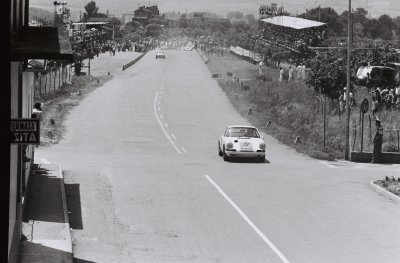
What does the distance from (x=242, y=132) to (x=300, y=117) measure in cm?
1366

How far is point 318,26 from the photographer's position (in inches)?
3612

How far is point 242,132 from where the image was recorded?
31.3m

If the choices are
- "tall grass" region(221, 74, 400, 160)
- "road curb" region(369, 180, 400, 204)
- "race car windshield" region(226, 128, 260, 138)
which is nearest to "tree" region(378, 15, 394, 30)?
"tall grass" region(221, 74, 400, 160)

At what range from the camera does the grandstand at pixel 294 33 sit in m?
82.8

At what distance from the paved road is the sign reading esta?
3.63m

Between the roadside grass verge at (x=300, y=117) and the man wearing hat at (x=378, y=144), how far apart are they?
1.82 meters

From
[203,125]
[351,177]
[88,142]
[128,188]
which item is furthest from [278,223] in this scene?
[203,125]

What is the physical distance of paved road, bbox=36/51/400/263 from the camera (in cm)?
1559

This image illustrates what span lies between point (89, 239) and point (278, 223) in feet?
14.9

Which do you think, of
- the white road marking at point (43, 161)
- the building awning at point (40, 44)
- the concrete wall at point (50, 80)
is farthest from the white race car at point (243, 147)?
the concrete wall at point (50, 80)

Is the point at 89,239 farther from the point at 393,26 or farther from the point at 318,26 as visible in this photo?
the point at 393,26

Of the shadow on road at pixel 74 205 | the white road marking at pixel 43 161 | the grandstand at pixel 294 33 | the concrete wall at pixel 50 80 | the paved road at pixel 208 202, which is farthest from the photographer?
the grandstand at pixel 294 33

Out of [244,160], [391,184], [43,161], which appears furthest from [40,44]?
[244,160]

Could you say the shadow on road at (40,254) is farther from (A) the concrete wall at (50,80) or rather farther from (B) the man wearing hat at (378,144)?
(A) the concrete wall at (50,80)
